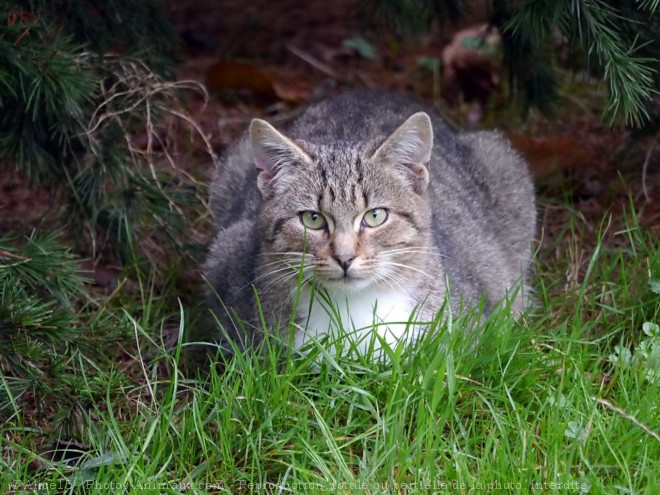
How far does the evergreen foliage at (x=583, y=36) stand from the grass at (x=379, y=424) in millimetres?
1064

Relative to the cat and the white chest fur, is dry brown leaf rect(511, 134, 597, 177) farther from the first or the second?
the white chest fur

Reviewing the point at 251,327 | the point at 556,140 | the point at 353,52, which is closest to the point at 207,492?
the point at 251,327

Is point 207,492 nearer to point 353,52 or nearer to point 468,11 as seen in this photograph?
point 468,11

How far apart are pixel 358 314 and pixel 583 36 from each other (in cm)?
181

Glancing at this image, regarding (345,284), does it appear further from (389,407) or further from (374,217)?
(389,407)

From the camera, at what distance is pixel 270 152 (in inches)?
174

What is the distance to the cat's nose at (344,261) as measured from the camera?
405 centimetres

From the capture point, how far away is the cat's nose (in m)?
4.05

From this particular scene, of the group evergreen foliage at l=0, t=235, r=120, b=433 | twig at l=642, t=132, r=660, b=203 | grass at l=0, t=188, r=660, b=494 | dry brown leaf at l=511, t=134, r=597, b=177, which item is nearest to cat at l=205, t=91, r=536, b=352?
grass at l=0, t=188, r=660, b=494

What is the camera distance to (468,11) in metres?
6.02

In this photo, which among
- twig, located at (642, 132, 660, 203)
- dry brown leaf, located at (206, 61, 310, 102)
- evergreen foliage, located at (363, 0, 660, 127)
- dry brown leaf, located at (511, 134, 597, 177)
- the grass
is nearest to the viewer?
the grass

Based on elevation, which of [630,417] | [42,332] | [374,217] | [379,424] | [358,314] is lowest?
[42,332]

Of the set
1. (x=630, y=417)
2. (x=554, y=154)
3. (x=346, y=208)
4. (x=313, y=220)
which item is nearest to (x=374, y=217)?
(x=346, y=208)

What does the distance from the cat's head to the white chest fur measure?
0.06 metres
